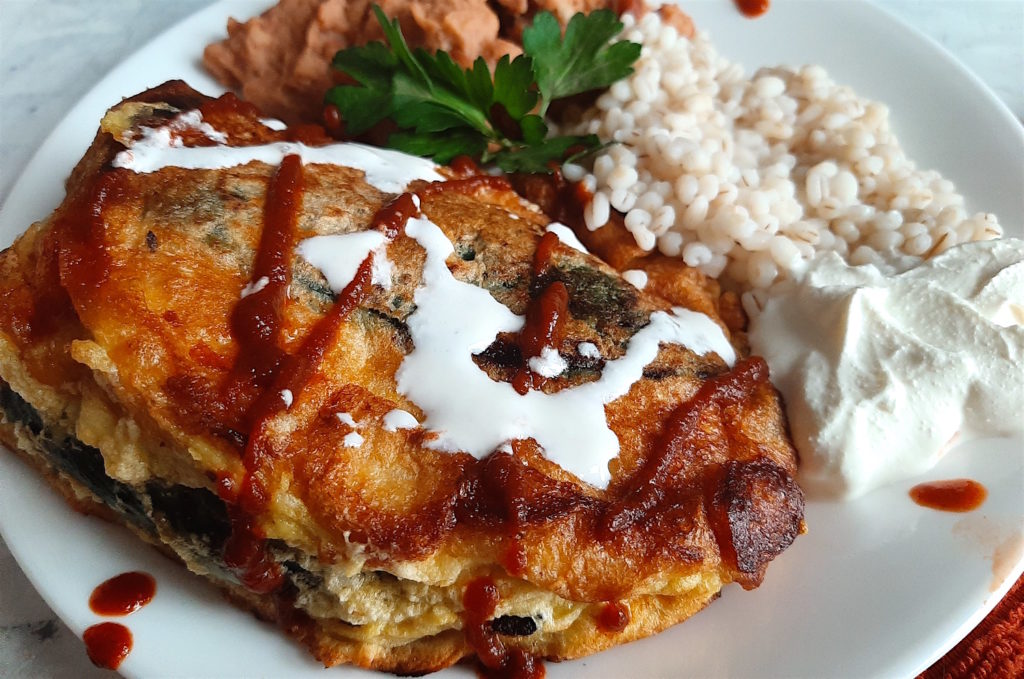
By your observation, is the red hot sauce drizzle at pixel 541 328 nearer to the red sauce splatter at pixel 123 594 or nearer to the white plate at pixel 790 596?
the white plate at pixel 790 596

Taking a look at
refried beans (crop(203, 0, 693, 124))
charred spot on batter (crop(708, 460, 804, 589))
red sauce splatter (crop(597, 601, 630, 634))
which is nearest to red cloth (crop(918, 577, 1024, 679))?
charred spot on batter (crop(708, 460, 804, 589))

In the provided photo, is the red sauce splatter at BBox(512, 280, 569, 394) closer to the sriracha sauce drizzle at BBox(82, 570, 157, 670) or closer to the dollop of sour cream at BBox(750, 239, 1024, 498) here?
the dollop of sour cream at BBox(750, 239, 1024, 498)

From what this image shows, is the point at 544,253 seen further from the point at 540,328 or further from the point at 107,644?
the point at 107,644

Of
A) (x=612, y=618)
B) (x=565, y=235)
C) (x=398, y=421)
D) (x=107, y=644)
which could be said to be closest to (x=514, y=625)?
(x=612, y=618)

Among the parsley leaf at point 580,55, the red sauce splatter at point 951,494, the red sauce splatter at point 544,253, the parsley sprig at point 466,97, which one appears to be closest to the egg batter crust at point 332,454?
the red sauce splatter at point 544,253

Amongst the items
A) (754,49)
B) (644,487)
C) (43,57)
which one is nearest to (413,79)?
(754,49)

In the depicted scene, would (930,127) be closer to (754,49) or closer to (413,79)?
(754,49)
